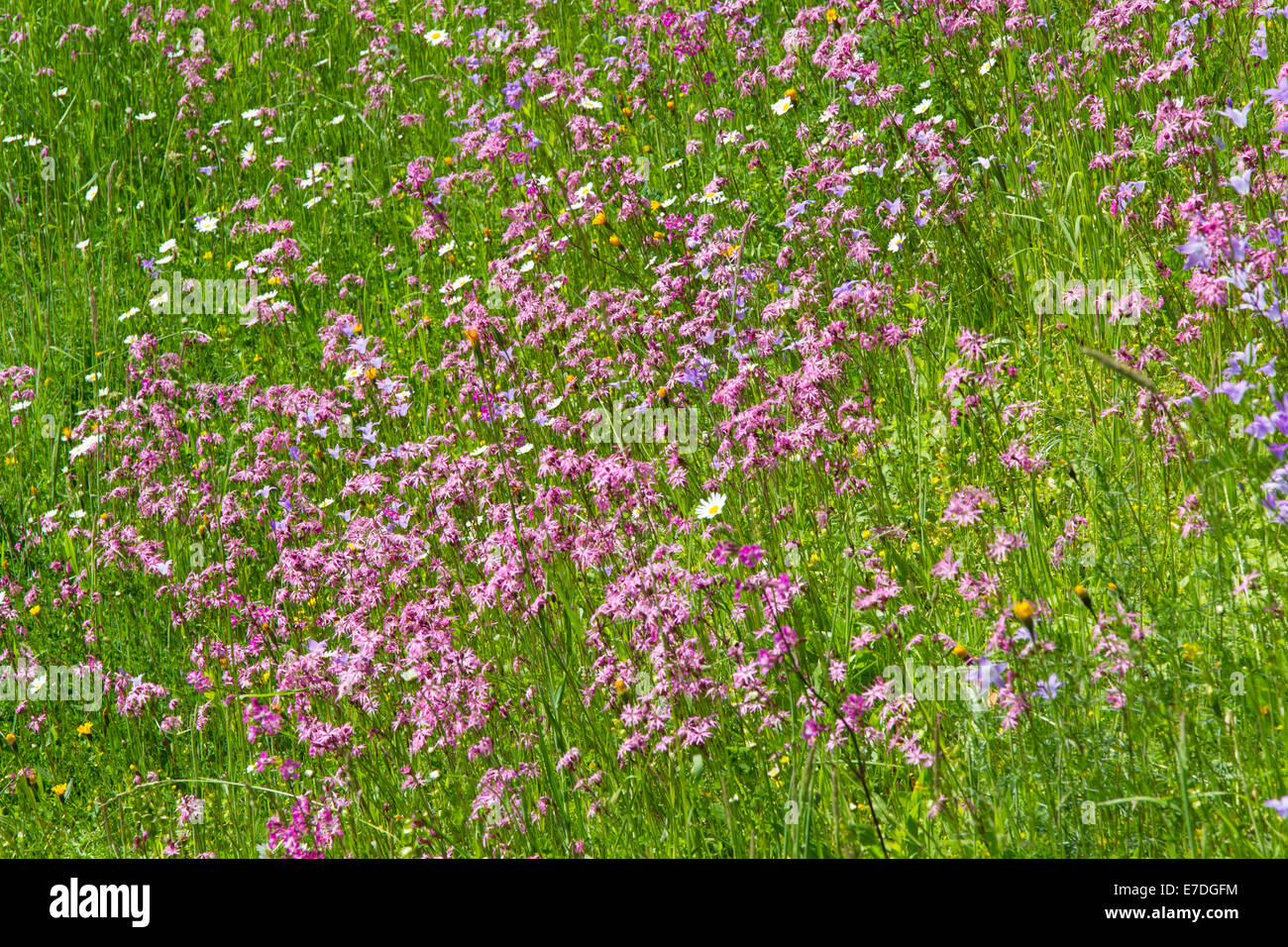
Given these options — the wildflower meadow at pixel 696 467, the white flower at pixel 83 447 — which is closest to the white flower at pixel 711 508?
the wildflower meadow at pixel 696 467

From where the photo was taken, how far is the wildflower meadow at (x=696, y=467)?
2.55m

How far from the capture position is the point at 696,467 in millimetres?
3939

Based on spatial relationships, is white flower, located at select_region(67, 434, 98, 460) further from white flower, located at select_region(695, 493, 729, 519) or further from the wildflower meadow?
white flower, located at select_region(695, 493, 729, 519)

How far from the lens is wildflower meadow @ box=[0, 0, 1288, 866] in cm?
255

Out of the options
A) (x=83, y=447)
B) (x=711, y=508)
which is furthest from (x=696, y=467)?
(x=83, y=447)

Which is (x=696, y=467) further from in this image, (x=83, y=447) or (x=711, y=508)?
(x=83, y=447)

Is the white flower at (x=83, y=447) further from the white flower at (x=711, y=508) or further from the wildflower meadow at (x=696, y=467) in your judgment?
the white flower at (x=711, y=508)

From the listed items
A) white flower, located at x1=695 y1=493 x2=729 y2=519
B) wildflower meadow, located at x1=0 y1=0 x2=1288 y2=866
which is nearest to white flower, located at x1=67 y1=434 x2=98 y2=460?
wildflower meadow, located at x1=0 y1=0 x2=1288 y2=866

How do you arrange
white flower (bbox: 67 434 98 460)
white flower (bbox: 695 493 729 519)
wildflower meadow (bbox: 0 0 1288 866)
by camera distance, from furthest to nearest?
white flower (bbox: 67 434 98 460) → white flower (bbox: 695 493 729 519) → wildflower meadow (bbox: 0 0 1288 866)

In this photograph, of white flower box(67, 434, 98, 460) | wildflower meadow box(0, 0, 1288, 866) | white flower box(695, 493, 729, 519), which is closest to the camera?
wildflower meadow box(0, 0, 1288, 866)

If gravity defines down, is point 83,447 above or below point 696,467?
above

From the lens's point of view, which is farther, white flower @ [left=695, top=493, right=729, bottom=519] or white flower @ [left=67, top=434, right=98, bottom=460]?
white flower @ [left=67, top=434, right=98, bottom=460]

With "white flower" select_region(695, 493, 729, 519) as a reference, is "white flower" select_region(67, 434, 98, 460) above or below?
above

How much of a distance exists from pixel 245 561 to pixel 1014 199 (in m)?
3.02
